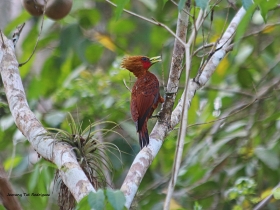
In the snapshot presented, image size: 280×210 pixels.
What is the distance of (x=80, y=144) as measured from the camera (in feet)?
9.45

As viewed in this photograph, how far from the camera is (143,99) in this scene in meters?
3.96

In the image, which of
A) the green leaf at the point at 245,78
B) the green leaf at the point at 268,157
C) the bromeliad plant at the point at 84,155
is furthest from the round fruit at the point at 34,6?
the green leaf at the point at 268,157

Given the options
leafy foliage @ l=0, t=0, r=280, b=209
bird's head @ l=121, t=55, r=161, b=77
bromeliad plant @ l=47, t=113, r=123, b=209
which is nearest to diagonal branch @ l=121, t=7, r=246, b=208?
bromeliad plant @ l=47, t=113, r=123, b=209

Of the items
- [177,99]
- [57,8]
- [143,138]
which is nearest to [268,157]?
[177,99]

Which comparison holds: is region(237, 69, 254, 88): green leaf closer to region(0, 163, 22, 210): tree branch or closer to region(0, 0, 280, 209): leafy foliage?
region(0, 0, 280, 209): leafy foliage

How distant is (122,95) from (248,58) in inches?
50.2

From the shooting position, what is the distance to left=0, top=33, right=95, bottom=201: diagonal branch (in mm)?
2469

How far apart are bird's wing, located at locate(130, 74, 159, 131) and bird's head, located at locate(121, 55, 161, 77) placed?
6.7 inches

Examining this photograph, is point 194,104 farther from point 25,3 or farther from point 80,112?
point 25,3

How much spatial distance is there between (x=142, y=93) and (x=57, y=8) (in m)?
0.85

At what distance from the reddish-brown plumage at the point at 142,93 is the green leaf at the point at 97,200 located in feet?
4.98

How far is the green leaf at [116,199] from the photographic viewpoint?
1997mm

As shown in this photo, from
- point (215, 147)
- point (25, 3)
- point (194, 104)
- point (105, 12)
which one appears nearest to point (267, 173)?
point (215, 147)

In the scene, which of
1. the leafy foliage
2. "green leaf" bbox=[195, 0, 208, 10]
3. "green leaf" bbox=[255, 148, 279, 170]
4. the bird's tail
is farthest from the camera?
the leafy foliage
